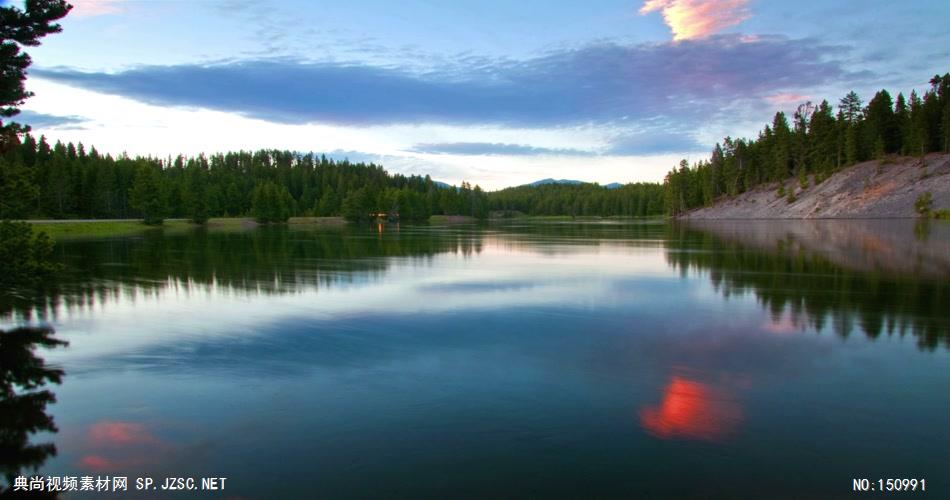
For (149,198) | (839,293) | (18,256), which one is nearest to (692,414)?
(839,293)

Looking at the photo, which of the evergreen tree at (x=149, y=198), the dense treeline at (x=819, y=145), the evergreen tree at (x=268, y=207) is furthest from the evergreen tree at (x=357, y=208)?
the dense treeline at (x=819, y=145)

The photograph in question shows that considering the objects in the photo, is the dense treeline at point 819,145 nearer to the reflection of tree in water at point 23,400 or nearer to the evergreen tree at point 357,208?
the evergreen tree at point 357,208

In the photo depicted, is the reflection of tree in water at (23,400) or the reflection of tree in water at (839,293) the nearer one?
the reflection of tree in water at (23,400)

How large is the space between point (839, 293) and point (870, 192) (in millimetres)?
105480

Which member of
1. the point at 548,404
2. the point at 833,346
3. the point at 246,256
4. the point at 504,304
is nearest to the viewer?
the point at 548,404

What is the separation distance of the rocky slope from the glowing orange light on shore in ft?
341

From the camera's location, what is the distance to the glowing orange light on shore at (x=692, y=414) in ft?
26.9

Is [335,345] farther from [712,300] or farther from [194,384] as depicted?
[712,300]

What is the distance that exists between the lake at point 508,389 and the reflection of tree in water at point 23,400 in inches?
12.2

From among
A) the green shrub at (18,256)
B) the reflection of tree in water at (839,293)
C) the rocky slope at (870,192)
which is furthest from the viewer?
the rocky slope at (870,192)

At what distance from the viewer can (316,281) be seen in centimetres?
2469

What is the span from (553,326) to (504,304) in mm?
3836

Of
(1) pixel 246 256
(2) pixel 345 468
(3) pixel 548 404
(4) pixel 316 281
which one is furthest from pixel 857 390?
(1) pixel 246 256

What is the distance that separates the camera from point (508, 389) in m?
10.1
